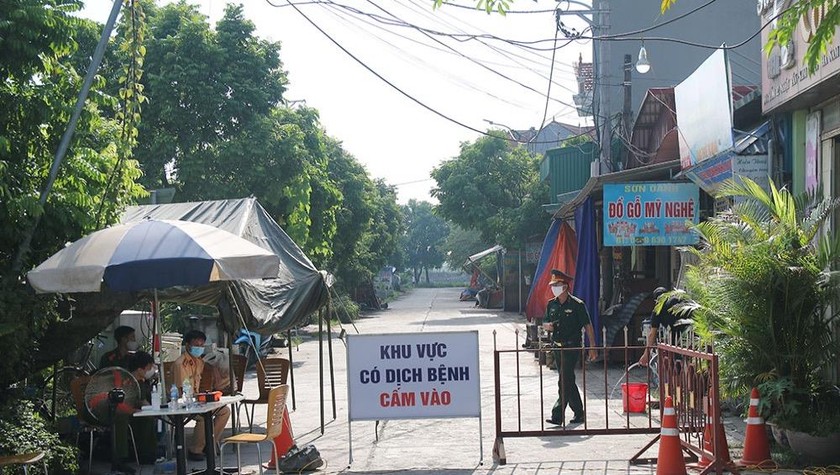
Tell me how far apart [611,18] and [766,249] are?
23.7m

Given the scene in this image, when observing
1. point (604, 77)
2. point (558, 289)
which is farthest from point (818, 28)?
point (604, 77)

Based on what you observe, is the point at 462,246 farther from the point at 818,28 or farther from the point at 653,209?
the point at 818,28

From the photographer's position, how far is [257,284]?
11977 millimetres

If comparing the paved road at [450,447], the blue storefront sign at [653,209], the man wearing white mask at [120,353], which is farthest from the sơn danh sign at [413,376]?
the blue storefront sign at [653,209]

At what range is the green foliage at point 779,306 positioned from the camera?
358 inches

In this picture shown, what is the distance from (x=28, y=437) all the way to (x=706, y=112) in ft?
35.3

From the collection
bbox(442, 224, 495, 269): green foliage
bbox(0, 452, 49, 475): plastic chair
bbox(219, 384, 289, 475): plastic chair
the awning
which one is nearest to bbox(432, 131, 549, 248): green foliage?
the awning

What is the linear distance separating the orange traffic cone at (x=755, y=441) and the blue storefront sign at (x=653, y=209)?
20.9 ft

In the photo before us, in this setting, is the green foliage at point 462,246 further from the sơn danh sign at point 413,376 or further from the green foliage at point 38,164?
the green foliage at point 38,164

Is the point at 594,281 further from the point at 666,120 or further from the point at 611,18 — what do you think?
the point at 611,18

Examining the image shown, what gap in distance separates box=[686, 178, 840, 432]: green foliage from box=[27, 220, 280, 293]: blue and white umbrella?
4558 mm

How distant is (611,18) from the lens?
31531 millimetres

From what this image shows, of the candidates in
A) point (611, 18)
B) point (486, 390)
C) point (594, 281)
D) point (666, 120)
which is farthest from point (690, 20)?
point (486, 390)

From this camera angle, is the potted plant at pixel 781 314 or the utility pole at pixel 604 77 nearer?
the potted plant at pixel 781 314
